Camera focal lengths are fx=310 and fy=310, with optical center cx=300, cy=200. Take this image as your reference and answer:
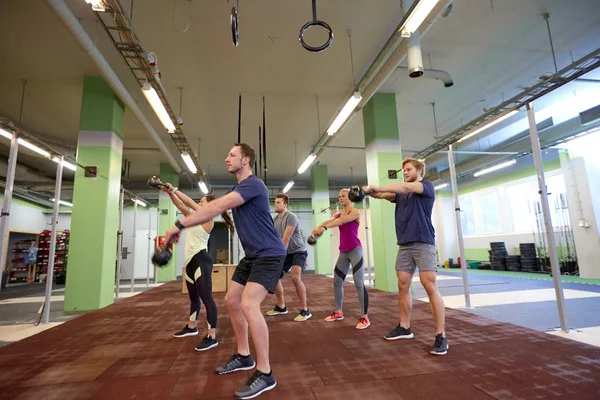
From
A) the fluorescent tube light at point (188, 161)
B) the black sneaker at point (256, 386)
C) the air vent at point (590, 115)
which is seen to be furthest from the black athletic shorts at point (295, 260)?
the air vent at point (590, 115)

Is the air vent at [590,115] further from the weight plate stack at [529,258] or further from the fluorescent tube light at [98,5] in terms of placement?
the fluorescent tube light at [98,5]

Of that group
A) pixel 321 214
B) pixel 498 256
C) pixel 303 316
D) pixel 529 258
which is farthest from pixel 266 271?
pixel 498 256

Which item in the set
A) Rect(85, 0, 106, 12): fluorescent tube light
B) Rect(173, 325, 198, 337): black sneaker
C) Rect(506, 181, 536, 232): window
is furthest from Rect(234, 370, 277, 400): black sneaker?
Rect(506, 181, 536, 232): window

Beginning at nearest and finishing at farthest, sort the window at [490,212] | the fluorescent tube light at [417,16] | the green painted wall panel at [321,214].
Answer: the fluorescent tube light at [417,16]
the green painted wall panel at [321,214]
the window at [490,212]

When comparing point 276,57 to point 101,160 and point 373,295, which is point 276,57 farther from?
point 373,295

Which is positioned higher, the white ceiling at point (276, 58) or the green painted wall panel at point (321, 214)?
the white ceiling at point (276, 58)

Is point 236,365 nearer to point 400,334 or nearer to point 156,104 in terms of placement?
point 400,334

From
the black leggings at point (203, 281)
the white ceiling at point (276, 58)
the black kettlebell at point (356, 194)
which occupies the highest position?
the white ceiling at point (276, 58)

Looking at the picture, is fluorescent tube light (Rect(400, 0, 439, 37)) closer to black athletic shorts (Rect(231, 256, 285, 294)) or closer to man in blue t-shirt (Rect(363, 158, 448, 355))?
man in blue t-shirt (Rect(363, 158, 448, 355))

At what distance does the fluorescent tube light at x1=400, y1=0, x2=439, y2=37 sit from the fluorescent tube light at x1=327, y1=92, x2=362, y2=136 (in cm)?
155

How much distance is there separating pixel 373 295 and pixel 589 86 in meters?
6.93

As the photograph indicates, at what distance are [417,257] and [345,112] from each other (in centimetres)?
365

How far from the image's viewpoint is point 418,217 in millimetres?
2805

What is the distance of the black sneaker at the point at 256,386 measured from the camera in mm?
1882
